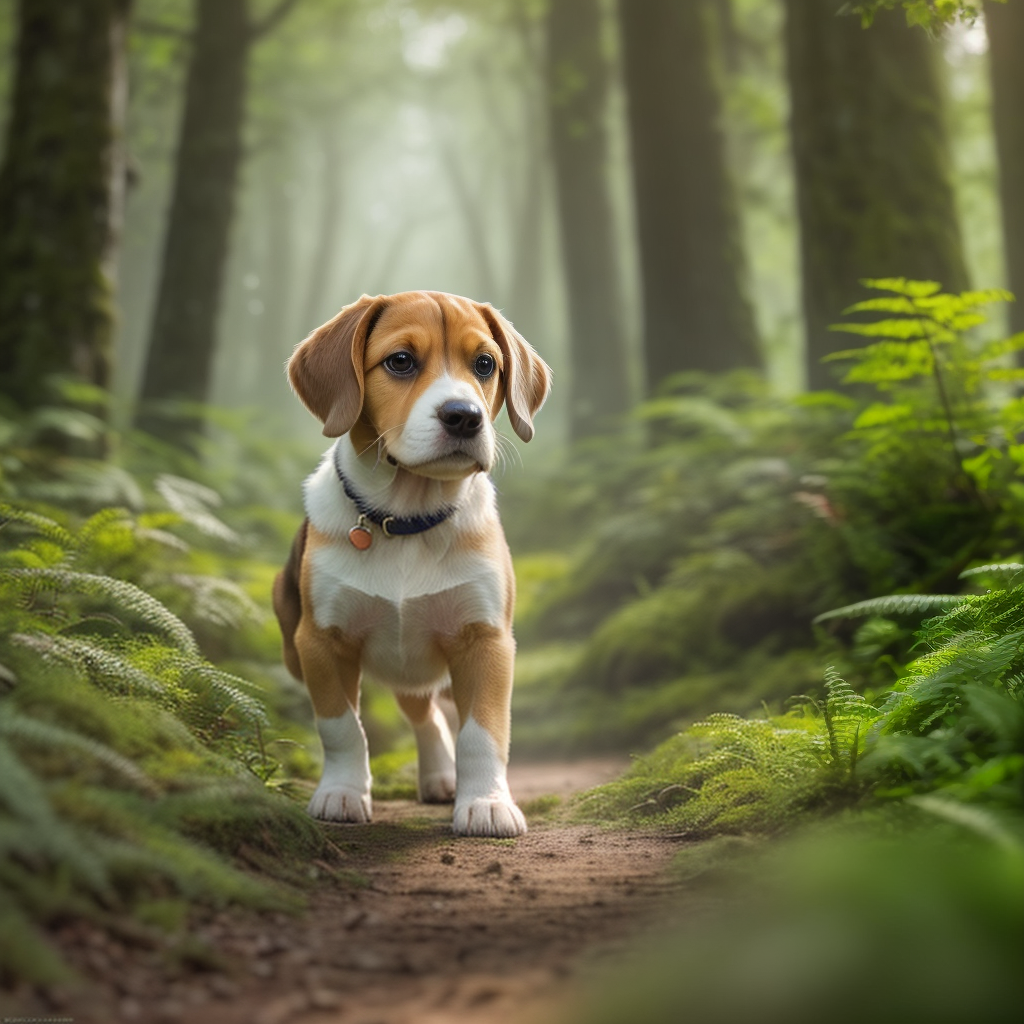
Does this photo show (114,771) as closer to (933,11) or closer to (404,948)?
(404,948)

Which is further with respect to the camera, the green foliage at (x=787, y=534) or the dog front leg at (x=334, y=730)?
the green foliage at (x=787, y=534)

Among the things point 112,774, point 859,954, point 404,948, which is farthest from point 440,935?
point 859,954

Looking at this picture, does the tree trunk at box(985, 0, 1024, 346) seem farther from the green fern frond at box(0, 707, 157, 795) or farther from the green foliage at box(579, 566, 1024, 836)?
the green fern frond at box(0, 707, 157, 795)

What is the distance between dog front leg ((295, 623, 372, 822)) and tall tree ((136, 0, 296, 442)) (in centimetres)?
852

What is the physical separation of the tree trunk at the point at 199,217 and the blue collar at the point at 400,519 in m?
8.37

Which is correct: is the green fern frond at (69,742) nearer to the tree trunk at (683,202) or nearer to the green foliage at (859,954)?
the green foliage at (859,954)

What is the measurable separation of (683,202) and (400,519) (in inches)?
370

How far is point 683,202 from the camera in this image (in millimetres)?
12578

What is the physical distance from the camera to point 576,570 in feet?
34.9

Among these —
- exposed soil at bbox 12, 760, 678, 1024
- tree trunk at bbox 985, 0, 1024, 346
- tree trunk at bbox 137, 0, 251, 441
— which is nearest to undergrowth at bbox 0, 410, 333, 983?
exposed soil at bbox 12, 760, 678, 1024

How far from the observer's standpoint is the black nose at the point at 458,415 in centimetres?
401

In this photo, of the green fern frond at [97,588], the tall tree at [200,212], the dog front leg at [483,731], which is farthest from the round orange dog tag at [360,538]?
the tall tree at [200,212]

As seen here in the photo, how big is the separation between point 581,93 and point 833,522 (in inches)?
579

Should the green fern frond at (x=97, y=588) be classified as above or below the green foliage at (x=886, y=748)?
above
